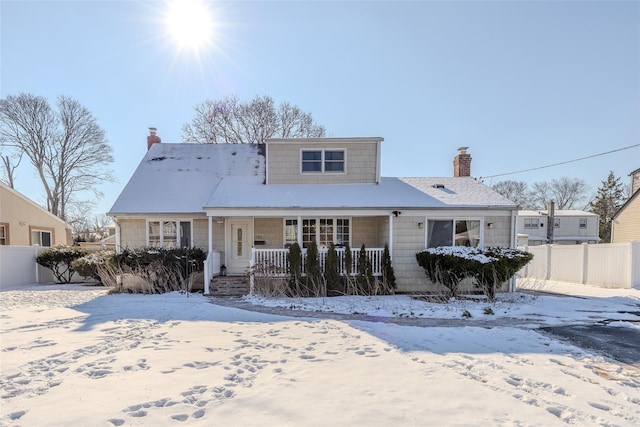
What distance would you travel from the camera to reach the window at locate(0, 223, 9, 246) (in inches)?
582

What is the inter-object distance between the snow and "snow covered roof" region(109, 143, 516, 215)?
4.56 metres

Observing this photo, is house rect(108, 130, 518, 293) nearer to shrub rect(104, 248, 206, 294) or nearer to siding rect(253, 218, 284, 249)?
siding rect(253, 218, 284, 249)

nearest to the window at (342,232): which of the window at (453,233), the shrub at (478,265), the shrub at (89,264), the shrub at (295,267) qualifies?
the shrub at (295,267)

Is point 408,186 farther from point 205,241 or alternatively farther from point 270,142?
point 205,241

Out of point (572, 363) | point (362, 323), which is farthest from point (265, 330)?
point (572, 363)

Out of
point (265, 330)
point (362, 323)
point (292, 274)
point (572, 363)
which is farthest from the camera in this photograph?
point (292, 274)

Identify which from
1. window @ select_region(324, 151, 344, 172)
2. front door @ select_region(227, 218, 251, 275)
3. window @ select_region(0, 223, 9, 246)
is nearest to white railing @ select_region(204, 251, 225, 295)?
front door @ select_region(227, 218, 251, 275)

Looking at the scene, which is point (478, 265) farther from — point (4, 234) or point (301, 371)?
point (4, 234)

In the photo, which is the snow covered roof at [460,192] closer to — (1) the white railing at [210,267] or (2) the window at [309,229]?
(2) the window at [309,229]

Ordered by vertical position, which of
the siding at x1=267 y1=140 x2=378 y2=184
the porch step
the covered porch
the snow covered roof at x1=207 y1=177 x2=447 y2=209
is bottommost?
the porch step

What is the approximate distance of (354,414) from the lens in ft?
9.94

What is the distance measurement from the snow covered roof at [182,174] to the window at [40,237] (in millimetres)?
8213

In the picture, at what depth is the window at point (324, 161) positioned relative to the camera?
12836 millimetres

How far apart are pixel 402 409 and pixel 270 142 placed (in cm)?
1093
